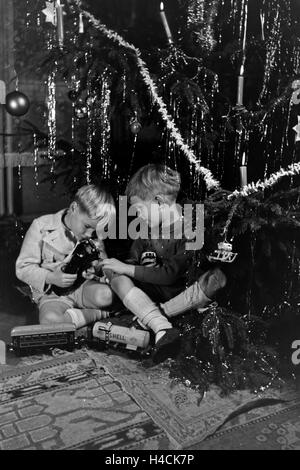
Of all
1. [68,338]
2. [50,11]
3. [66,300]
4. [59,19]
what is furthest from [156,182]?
[50,11]

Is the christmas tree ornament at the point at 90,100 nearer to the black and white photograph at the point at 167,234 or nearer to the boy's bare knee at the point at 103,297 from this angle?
the black and white photograph at the point at 167,234

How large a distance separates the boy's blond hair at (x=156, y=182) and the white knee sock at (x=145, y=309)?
0.61m

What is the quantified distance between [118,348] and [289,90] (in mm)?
1806

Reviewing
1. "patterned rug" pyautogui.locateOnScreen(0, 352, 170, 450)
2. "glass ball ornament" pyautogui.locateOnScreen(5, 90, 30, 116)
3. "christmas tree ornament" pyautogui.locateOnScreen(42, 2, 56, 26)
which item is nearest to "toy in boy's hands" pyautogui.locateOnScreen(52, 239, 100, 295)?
"patterned rug" pyautogui.locateOnScreen(0, 352, 170, 450)

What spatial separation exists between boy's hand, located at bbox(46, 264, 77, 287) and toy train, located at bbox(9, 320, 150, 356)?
0.89ft

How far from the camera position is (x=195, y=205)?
104 inches

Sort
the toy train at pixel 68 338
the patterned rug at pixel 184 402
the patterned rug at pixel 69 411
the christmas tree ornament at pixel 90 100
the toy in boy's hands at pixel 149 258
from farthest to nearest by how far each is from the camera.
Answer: the christmas tree ornament at pixel 90 100 → the toy in boy's hands at pixel 149 258 → the toy train at pixel 68 338 → the patterned rug at pixel 184 402 → the patterned rug at pixel 69 411

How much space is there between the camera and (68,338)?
2.65 meters

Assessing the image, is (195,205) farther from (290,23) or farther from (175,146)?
(290,23)

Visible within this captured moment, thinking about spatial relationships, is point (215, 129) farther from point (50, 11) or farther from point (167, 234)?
point (50, 11)

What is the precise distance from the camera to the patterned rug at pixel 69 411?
1891 mm

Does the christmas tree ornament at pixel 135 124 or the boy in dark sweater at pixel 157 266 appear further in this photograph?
the christmas tree ornament at pixel 135 124

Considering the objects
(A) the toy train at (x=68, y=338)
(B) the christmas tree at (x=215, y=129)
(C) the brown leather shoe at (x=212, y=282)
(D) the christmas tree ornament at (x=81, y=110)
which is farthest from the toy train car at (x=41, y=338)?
(D) the christmas tree ornament at (x=81, y=110)
